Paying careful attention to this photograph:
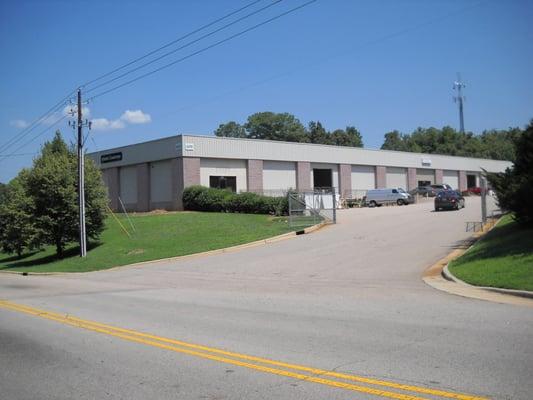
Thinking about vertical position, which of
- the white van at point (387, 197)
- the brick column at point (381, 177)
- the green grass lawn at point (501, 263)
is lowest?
the green grass lawn at point (501, 263)

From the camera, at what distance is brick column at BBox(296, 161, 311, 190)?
2239 inches

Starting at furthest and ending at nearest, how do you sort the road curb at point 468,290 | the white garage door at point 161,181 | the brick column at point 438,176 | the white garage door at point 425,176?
the brick column at point 438,176 < the white garage door at point 425,176 < the white garage door at point 161,181 < the road curb at point 468,290

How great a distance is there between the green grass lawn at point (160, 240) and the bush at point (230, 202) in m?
1.56

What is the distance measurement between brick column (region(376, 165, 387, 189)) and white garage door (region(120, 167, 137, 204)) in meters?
28.7

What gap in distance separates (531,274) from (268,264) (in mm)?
10589

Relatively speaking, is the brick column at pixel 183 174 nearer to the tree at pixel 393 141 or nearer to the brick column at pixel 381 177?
the brick column at pixel 381 177

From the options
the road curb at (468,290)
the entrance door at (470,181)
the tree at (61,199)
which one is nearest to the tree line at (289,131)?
the entrance door at (470,181)

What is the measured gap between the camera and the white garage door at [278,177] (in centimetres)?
5391

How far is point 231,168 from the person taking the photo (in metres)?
51.2

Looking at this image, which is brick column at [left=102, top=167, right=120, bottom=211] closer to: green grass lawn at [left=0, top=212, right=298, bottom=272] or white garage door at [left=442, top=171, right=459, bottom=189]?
green grass lawn at [left=0, top=212, right=298, bottom=272]

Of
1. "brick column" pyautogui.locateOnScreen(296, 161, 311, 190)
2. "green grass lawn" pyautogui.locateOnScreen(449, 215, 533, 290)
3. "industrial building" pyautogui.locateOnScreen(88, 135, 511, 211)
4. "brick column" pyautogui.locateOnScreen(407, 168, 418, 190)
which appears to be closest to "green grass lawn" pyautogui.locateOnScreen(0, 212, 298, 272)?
"industrial building" pyautogui.locateOnScreen(88, 135, 511, 211)

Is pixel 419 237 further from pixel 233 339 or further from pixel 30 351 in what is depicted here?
pixel 30 351

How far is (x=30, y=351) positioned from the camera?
8.29m

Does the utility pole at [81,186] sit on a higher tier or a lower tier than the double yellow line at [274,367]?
higher
